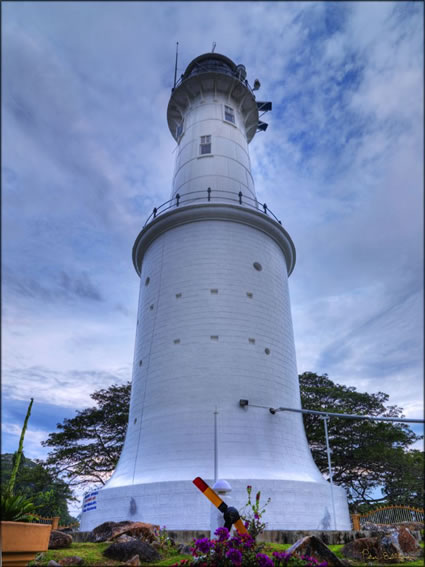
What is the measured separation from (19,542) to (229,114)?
76.5ft

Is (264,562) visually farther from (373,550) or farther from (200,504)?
(200,504)

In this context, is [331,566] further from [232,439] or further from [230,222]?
[230,222]

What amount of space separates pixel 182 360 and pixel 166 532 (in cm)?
577

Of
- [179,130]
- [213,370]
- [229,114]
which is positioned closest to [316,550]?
[213,370]

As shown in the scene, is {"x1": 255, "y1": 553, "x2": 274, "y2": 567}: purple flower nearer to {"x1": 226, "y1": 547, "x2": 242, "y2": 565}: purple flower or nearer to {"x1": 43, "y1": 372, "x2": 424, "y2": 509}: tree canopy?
{"x1": 226, "y1": 547, "x2": 242, "y2": 565}: purple flower

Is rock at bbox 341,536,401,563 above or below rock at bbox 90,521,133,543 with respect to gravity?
below

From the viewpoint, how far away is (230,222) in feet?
59.4

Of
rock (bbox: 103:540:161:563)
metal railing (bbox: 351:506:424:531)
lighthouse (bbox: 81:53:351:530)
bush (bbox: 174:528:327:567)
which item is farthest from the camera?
metal railing (bbox: 351:506:424:531)

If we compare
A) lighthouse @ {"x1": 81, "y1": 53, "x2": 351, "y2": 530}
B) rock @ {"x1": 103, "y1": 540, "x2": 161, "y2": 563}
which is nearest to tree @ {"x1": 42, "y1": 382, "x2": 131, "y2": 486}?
lighthouse @ {"x1": 81, "y1": 53, "x2": 351, "y2": 530}

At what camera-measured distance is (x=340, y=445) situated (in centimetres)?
2569

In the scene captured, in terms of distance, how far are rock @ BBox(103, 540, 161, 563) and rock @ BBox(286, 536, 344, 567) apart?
3118 mm

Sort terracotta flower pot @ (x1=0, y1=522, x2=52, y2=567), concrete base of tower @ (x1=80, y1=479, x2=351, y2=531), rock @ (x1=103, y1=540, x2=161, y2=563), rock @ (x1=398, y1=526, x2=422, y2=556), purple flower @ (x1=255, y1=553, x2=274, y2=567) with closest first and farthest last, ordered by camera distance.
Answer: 1. terracotta flower pot @ (x1=0, y1=522, x2=52, y2=567)
2. purple flower @ (x1=255, y1=553, x2=274, y2=567)
3. rock @ (x1=103, y1=540, x2=161, y2=563)
4. rock @ (x1=398, y1=526, x2=422, y2=556)
5. concrete base of tower @ (x1=80, y1=479, x2=351, y2=531)

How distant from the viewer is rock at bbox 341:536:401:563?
8.47 metres

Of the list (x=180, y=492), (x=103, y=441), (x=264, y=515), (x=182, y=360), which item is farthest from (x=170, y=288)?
(x=103, y=441)
